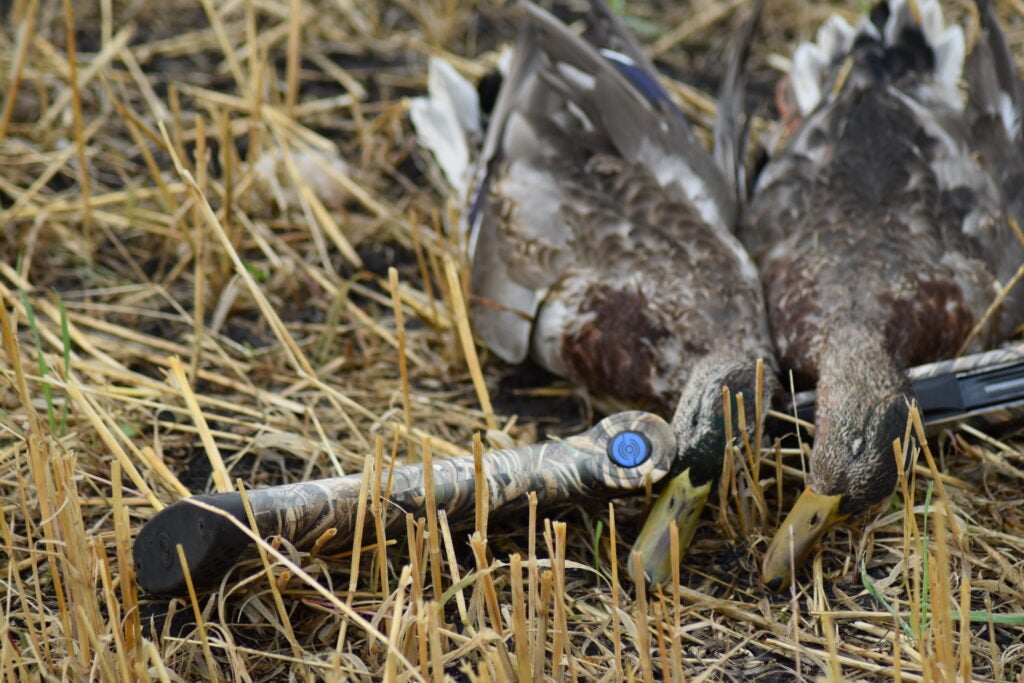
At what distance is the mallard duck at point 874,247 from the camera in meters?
2.83

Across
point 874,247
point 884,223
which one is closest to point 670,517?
point 874,247

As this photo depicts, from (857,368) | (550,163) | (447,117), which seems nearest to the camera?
(857,368)

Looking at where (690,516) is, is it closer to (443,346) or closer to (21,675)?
(443,346)

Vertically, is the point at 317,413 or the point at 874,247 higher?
the point at 874,247

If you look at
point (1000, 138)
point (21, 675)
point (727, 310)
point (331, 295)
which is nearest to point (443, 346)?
point (331, 295)

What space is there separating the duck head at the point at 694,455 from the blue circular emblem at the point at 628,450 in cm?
11

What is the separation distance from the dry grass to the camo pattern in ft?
Result: 0.29

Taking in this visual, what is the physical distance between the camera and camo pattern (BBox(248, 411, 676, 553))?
245 cm

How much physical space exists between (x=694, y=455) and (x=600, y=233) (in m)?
0.94

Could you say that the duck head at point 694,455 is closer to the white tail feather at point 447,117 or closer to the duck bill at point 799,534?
the duck bill at point 799,534

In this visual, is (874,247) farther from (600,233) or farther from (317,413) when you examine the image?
(317,413)

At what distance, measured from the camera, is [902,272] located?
3330mm

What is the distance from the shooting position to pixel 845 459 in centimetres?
279

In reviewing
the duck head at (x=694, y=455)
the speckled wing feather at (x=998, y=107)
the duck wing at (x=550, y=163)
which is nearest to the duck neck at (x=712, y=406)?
the duck head at (x=694, y=455)
